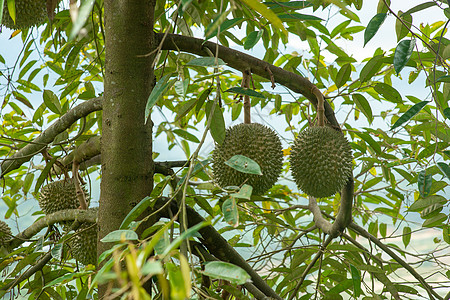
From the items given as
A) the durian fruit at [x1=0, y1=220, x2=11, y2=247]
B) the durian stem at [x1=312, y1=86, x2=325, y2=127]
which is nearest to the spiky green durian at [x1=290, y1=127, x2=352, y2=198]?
the durian stem at [x1=312, y1=86, x2=325, y2=127]

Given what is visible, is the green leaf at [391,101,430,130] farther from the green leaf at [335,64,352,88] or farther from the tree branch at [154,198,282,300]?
the tree branch at [154,198,282,300]

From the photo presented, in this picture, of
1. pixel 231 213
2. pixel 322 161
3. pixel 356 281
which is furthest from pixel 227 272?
pixel 322 161

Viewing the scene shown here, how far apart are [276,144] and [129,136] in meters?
0.35

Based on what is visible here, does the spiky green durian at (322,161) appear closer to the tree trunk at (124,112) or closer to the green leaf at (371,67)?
the green leaf at (371,67)

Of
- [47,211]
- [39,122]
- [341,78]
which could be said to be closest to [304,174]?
[341,78]

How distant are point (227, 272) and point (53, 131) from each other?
87 cm

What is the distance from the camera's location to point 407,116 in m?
0.78

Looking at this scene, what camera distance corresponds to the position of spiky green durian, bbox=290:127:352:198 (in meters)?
1.02

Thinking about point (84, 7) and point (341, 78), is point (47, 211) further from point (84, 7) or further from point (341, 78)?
point (84, 7)

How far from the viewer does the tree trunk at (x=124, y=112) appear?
87 cm

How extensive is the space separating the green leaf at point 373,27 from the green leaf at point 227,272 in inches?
22.0

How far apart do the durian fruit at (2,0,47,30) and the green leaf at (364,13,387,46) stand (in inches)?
37.7

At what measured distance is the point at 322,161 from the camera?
102cm

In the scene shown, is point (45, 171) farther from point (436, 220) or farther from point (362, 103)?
point (436, 220)
